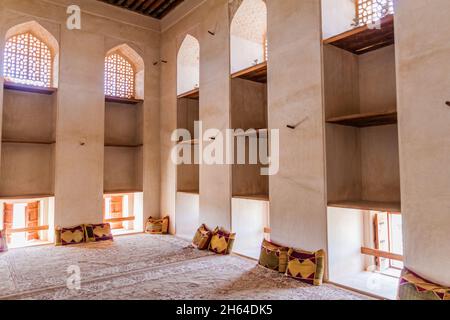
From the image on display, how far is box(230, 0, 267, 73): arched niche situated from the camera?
5.64 meters

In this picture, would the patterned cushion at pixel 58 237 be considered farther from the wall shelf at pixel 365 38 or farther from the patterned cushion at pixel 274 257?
the wall shelf at pixel 365 38

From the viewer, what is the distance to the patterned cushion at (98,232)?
6.42m

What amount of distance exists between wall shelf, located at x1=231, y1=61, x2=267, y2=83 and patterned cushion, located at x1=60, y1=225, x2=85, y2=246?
4076 millimetres

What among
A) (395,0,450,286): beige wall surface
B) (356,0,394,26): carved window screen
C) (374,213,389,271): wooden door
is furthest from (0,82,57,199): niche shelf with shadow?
(395,0,450,286): beige wall surface

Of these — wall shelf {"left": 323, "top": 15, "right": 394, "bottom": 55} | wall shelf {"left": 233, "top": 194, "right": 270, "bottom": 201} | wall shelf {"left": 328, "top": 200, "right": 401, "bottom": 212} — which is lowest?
wall shelf {"left": 328, "top": 200, "right": 401, "bottom": 212}

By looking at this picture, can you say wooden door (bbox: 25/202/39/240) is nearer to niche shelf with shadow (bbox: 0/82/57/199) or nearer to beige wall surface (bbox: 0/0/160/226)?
niche shelf with shadow (bbox: 0/82/57/199)

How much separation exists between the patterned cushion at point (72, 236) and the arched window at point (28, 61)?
292 centimetres

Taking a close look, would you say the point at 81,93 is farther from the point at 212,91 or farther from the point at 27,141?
the point at 212,91

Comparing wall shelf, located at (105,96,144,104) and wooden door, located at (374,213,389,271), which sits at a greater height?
wall shelf, located at (105,96,144,104)

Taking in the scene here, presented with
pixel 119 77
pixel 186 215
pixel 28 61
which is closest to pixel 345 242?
pixel 186 215

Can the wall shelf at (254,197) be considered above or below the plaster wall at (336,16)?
below

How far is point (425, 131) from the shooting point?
3.13 metres

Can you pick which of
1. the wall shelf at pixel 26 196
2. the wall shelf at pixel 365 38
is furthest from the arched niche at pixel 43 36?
the wall shelf at pixel 365 38

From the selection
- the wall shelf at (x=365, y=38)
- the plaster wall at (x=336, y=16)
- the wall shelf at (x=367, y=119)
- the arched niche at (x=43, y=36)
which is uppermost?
the arched niche at (x=43, y=36)
